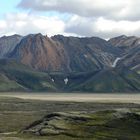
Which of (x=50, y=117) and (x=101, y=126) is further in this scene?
(x=50, y=117)

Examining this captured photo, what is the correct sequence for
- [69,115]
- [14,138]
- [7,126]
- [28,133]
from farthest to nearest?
[7,126] → [69,115] → [28,133] → [14,138]

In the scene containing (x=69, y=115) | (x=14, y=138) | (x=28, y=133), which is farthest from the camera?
(x=69, y=115)

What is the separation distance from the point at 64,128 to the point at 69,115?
610cm

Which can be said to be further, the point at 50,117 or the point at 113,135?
the point at 50,117

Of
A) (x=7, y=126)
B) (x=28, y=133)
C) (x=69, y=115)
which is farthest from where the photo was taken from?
(x=7, y=126)

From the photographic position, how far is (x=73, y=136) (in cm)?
8794

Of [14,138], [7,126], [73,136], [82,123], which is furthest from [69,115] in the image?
[7,126]

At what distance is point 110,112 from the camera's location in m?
101

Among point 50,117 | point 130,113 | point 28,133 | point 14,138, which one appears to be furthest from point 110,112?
point 14,138

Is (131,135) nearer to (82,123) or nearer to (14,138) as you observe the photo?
(82,123)

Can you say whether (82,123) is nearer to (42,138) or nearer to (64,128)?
(64,128)

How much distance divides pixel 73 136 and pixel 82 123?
759 cm

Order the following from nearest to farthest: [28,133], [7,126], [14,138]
Result: [14,138] → [28,133] → [7,126]

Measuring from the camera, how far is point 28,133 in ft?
299
